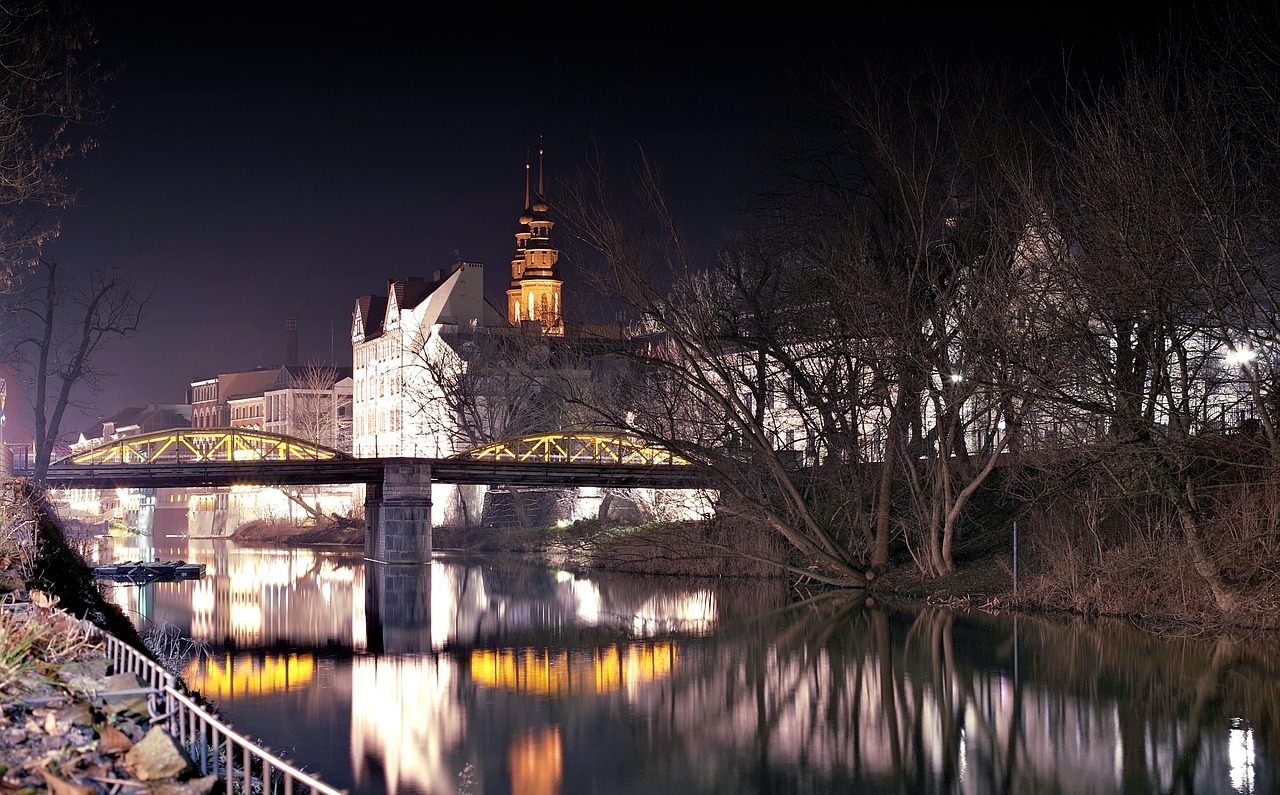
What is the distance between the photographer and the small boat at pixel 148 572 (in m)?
46.1

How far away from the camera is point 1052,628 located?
83.8ft

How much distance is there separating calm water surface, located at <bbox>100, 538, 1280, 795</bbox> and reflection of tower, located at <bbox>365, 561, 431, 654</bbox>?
182 millimetres

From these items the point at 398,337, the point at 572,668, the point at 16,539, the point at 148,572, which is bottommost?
the point at 572,668

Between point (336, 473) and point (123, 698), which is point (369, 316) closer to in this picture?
point (336, 473)

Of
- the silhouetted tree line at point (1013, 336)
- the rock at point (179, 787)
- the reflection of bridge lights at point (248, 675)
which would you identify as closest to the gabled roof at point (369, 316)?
the silhouetted tree line at point (1013, 336)

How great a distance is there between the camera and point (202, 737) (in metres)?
8.47

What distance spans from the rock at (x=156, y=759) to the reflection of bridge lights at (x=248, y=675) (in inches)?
482

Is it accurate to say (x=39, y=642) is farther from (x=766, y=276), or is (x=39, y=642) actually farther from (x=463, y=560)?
(x=463, y=560)

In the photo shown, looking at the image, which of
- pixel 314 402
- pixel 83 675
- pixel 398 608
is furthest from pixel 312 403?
pixel 83 675

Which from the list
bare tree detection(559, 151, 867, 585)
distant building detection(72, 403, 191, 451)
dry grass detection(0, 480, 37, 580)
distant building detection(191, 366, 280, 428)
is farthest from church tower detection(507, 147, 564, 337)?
dry grass detection(0, 480, 37, 580)

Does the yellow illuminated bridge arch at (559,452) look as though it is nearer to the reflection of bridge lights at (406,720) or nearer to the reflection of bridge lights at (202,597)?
the reflection of bridge lights at (202,597)

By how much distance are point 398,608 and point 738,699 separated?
17.2 metres

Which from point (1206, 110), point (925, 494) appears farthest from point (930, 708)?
point (925, 494)

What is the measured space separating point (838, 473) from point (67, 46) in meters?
22.3
